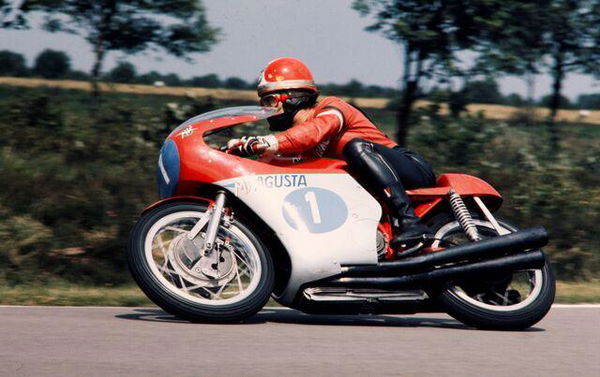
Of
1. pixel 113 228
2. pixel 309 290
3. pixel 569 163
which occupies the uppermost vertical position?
pixel 309 290

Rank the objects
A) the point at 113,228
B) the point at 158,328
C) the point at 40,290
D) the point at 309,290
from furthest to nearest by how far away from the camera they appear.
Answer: the point at 113,228, the point at 40,290, the point at 309,290, the point at 158,328

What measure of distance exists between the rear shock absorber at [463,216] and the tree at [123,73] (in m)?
6.76

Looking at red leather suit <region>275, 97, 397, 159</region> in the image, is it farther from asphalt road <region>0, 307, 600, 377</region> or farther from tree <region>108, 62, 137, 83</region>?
tree <region>108, 62, 137, 83</region>

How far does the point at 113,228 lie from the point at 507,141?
5165mm

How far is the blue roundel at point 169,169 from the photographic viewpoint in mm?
7059

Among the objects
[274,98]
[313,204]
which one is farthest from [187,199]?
[274,98]

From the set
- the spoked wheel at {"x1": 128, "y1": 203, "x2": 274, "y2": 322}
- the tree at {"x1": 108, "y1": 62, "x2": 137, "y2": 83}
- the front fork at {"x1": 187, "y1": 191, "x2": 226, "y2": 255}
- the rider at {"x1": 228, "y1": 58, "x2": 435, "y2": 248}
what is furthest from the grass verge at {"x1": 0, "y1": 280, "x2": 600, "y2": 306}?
the tree at {"x1": 108, "y1": 62, "x2": 137, "y2": 83}

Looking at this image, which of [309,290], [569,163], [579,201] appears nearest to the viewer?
[309,290]

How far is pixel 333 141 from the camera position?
741 cm

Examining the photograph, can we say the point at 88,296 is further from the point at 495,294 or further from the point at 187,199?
the point at 495,294

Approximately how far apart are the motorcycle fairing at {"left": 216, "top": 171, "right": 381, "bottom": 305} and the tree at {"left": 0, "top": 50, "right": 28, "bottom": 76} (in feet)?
24.1

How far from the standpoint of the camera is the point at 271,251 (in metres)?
7.20

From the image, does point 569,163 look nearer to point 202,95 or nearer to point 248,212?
point 202,95

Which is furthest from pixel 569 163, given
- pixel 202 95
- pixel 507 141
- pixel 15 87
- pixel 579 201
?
pixel 15 87
